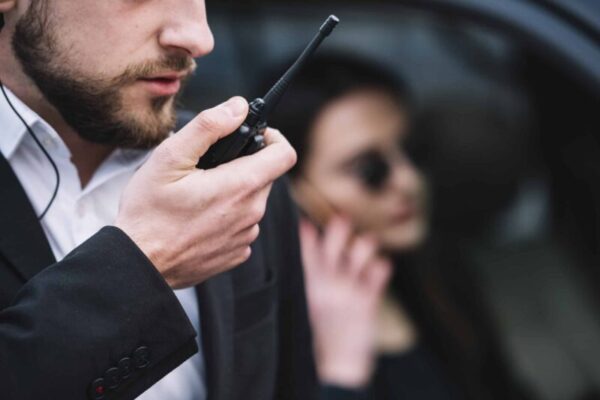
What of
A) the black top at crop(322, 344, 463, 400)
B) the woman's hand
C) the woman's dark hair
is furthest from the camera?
the woman's dark hair

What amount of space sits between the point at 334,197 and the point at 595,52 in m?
1.43

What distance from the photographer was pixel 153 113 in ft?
5.01

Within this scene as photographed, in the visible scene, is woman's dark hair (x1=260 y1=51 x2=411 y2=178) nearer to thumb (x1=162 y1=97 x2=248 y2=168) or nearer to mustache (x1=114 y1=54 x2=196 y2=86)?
mustache (x1=114 y1=54 x2=196 y2=86)

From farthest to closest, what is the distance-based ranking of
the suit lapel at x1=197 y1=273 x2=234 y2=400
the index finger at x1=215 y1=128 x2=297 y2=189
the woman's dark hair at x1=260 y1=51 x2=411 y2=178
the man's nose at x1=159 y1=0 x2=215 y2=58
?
1. the woman's dark hair at x1=260 y1=51 x2=411 y2=178
2. the suit lapel at x1=197 y1=273 x2=234 y2=400
3. the man's nose at x1=159 y1=0 x2=215 y2=58
4. the index finger at x1=215 y1=128 x2=297 y2=189

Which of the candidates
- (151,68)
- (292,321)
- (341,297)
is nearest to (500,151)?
(341,297)

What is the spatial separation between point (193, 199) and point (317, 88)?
209 centimetres

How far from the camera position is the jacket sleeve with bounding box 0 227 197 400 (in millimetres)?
1207

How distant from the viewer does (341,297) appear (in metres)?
2.88

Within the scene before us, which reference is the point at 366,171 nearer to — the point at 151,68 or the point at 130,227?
the point at 151,68

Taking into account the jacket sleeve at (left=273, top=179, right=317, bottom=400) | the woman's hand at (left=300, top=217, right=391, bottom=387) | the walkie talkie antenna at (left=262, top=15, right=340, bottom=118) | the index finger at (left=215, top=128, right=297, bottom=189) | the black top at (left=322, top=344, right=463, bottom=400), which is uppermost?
the walkie talkie antenna at (left=262, top=15, right=340, bottom=118)

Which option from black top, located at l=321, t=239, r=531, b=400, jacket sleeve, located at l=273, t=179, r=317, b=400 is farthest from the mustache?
black top, located at l=321, t=239, r=531, b=400

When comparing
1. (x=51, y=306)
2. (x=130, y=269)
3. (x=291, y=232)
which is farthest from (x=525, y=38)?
(x=51, y=306)

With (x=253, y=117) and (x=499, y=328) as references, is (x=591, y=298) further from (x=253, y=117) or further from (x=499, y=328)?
(x=253, y=117)

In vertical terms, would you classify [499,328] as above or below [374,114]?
below
